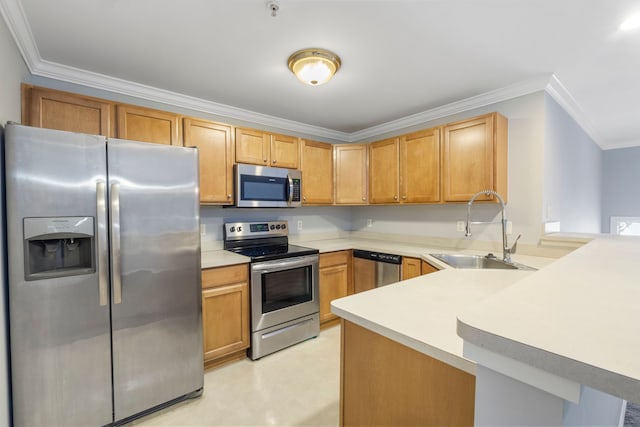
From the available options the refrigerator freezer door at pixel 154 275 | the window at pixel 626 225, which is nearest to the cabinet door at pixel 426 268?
the refrigerator freezer door at pixel 154 275

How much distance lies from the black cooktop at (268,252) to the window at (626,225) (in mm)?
5326

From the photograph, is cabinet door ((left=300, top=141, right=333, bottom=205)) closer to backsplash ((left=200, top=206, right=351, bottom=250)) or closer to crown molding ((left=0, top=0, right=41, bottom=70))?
backsplash ((left=200, top=206, right=351, bottom=250))

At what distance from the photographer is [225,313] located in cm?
232

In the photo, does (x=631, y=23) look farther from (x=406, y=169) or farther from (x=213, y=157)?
(x=213, y=157)

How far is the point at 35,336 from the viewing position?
57.2 inches

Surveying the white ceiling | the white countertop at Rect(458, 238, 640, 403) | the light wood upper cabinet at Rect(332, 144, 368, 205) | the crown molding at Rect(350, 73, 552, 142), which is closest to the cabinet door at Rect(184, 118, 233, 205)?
the white ceiling

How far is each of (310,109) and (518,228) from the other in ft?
7.49

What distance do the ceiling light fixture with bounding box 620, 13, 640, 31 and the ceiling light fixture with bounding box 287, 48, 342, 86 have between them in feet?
5.49

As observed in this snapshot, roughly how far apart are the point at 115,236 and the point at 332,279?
203cm

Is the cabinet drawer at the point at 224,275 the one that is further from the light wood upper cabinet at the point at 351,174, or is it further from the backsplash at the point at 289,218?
the light wood upper cabinet at the point at 351,174

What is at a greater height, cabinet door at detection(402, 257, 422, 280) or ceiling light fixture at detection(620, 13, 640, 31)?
ceiling light fixture at detection(620, 13, 640, 31)

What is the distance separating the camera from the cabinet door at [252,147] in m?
2.72

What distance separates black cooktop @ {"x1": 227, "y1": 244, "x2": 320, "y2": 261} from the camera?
2.51 meters

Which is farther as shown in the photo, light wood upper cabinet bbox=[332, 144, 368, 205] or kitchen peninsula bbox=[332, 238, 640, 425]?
light wood upper cabinet bbox=[332, 144, 368, 205]
